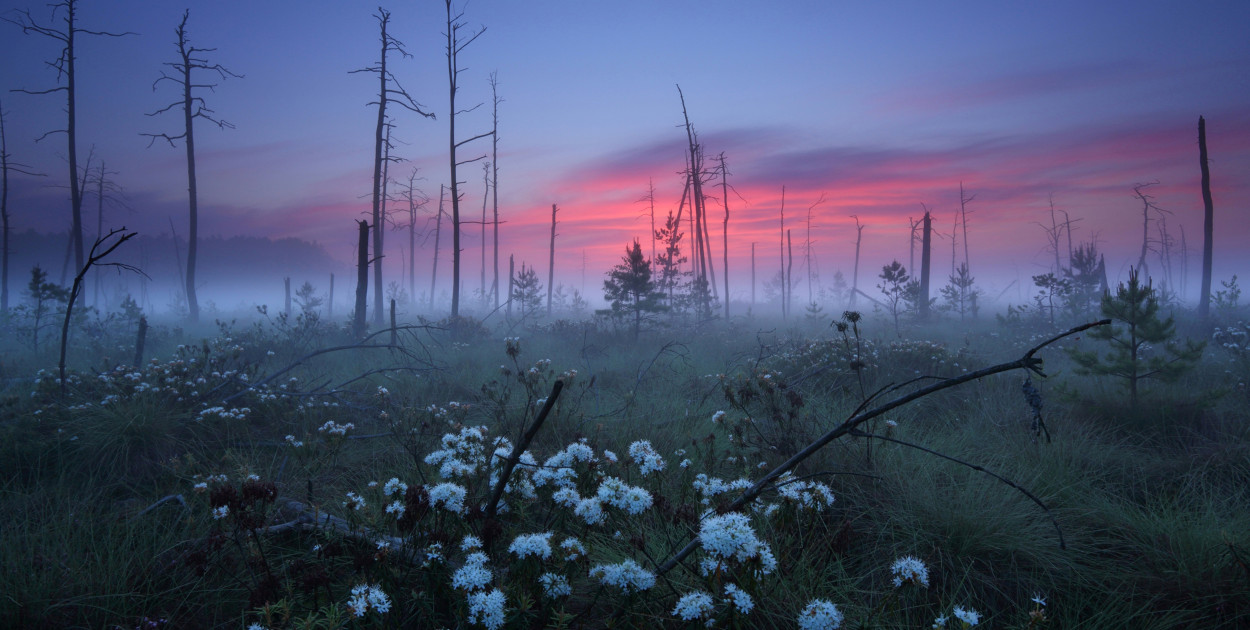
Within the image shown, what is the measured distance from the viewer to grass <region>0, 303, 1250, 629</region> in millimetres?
2328

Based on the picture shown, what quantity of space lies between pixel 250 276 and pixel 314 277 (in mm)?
12030

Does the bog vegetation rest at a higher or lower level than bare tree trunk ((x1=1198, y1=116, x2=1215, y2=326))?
lower

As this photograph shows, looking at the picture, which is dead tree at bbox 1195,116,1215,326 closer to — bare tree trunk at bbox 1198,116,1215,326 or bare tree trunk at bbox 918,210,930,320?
bare tree trunk at bbox 1198,116,1215,326

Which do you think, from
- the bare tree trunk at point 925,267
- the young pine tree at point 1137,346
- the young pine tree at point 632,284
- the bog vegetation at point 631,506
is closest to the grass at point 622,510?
the bog vegetation at point 631,506

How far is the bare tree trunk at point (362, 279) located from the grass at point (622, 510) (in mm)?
7169

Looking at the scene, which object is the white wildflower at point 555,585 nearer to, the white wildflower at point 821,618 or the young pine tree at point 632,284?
the white wildflower at point 821,618

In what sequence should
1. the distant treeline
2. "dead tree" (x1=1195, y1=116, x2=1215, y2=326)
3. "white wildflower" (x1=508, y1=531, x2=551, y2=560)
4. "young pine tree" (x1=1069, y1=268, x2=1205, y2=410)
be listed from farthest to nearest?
the distant treeline, "dead tree" (x1=1195, y1=116, x2=1215, y2=326), "young pine tree" (x1=1069, y1=268, x2=1205, y2=410), "white wildflower" (x1=508, y1=531, x2=551, y2=560)

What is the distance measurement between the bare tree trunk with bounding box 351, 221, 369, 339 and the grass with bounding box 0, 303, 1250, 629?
23.5ft

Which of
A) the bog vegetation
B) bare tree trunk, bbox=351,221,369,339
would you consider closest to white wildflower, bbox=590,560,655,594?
the bog vegetation

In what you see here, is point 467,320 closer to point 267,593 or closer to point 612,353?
point 612,353

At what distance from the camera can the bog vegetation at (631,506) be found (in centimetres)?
209

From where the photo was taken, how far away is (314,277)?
117188 mm

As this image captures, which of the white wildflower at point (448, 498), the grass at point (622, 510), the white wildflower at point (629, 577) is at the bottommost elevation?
the grass at point (622, 510)

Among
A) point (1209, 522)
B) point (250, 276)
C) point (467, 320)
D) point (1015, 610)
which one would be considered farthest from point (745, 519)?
point (250, 276)
